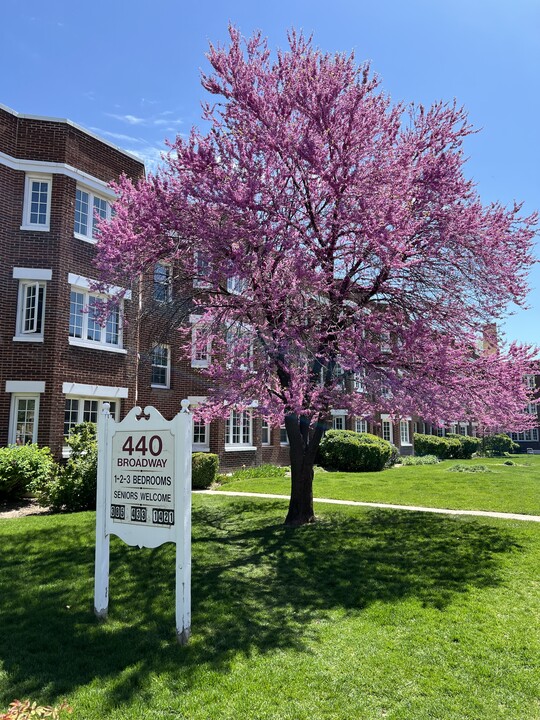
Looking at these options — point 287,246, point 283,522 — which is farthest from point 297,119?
point 283,522

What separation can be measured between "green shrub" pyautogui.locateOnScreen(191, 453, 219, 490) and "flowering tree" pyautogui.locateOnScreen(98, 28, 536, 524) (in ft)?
22.6

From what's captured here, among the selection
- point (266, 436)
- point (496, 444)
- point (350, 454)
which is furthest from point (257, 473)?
point (496, 444)

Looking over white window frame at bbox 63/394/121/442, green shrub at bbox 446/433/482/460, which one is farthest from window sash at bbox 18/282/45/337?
green shrub at bbox 446/433/482/460

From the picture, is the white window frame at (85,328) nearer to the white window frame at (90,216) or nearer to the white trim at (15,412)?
the white window frame at (90,216)

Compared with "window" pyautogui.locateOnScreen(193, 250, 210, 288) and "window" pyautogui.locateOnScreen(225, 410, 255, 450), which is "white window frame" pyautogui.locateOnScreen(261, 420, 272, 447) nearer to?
"window" pyautogui.locateOnScreen(225, 410, 255, 450)

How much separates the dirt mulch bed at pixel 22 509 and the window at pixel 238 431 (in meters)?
9.50

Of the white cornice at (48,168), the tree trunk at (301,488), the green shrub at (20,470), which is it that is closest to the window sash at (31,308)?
the white cornice at (48,168)

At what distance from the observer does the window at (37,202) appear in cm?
1608

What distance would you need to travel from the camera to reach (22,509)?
1263 centimetres

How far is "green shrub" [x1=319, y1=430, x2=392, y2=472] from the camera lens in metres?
22.7

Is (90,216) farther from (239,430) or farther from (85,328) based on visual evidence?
(239,430)

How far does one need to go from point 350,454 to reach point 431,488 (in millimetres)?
6333

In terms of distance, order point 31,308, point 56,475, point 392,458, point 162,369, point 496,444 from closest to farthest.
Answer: point 56,475, point 31,308, point 162,369, point 392,458, point 496,444

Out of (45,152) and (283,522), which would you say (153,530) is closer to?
(283,522)
